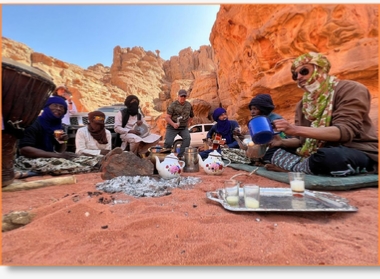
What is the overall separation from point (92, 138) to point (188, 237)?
11.3ft

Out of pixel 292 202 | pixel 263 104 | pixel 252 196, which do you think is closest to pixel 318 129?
pixel 292 202

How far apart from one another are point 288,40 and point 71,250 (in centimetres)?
775

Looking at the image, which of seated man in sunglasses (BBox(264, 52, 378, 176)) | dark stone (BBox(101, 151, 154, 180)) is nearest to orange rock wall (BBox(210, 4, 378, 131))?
seated man in sunglasses (BBox(264, 52, 378, 176))

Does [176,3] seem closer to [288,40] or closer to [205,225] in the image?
[205,225]

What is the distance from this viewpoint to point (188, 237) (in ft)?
3.41

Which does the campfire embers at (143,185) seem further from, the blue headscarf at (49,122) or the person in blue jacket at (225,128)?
the person in blue jacket at (225,128)

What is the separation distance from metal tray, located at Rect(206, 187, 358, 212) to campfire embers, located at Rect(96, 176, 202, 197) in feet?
1.76

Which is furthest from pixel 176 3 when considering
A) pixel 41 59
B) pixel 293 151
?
pixel 41 59

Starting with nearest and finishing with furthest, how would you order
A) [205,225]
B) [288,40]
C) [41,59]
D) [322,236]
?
[322,236] < [205,225] < [288,40] < [41,59]

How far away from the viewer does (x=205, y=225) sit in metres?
1.16

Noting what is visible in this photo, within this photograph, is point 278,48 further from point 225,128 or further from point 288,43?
point 225,128

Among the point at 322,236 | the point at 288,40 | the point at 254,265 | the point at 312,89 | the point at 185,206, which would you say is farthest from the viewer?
the point at 288,40

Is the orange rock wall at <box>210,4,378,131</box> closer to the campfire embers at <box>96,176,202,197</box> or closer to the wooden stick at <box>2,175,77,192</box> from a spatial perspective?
the campfire embers at <box>96,176,202,197</box>

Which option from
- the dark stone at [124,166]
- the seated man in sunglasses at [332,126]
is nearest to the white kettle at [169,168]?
the dark stone at [124,166]
